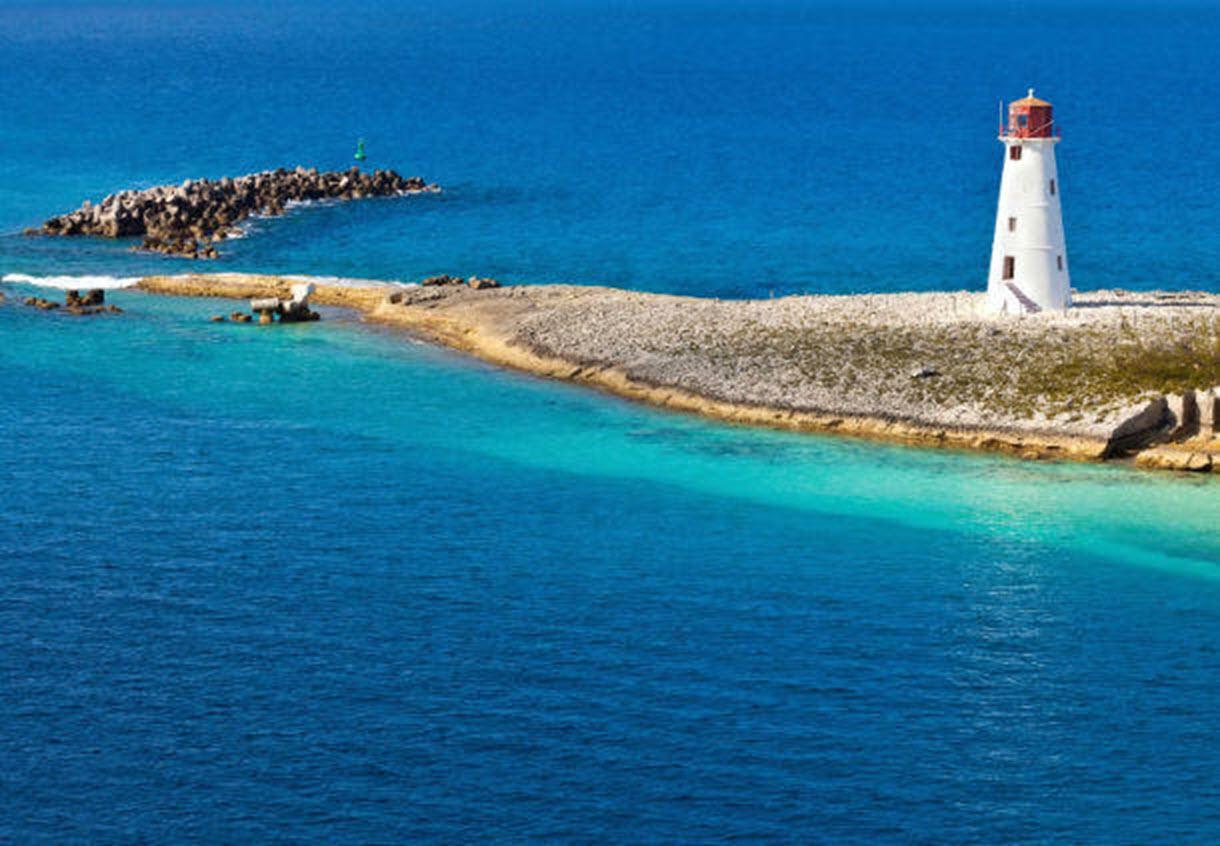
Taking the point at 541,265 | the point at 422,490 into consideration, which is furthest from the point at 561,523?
the point at 541,265

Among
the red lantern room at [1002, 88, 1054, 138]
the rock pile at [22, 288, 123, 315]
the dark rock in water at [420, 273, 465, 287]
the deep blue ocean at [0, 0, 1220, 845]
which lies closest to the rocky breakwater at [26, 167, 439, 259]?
the deep blue ocean at [0, 0, 1220, 845]

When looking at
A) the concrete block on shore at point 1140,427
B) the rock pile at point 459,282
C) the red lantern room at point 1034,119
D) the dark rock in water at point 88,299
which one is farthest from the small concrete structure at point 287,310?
the concrete block on shore at point 1140,427

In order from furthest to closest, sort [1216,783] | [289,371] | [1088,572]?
[289,371] → [1088,572] → [1216,783]

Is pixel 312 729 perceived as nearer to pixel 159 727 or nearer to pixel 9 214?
pixel 159 727

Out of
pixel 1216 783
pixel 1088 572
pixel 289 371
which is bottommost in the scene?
pixel 1216 783

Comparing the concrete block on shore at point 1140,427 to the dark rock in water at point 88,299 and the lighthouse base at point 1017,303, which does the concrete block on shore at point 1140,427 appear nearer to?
the lighthouse base at point 1017,303

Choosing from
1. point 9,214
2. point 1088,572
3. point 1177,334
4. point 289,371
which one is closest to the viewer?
point 1088,572
